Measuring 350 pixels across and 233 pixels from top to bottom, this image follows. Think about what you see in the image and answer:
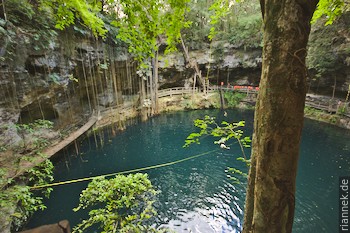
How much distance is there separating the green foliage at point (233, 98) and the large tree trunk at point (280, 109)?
1784 cm

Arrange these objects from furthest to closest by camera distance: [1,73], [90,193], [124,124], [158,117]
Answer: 1. [158,117]
2. [124,124]
3. [1,73]
4. [90,193]

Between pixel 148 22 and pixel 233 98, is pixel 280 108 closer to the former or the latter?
pixel 148 22

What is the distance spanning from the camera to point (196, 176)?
305 inches

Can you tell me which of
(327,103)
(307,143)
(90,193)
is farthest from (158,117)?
(327,103)

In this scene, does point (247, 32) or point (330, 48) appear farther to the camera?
point (247, 32)

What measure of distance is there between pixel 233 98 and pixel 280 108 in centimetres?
1829

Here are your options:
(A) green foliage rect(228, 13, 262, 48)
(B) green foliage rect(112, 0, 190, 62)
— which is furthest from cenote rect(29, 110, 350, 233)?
(A) green foliage rect(228, 13, 262, 48)

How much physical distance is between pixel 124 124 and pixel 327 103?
1519cm

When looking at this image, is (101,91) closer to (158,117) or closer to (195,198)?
(158,117)

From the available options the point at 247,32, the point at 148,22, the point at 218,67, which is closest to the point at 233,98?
the point at 218,67

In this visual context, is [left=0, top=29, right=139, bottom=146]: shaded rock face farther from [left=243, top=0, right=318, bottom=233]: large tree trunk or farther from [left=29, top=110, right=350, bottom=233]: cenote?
[left=243, top=0, right=318, bottom=233]: large tree trunk

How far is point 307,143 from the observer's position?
1030 centimetres

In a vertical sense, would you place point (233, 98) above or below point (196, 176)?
above

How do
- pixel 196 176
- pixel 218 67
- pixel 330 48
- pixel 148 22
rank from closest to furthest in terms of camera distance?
1. pixel 148 22
2. pixel 196 176
3. pixel 330 48
4. pixel 218 67
